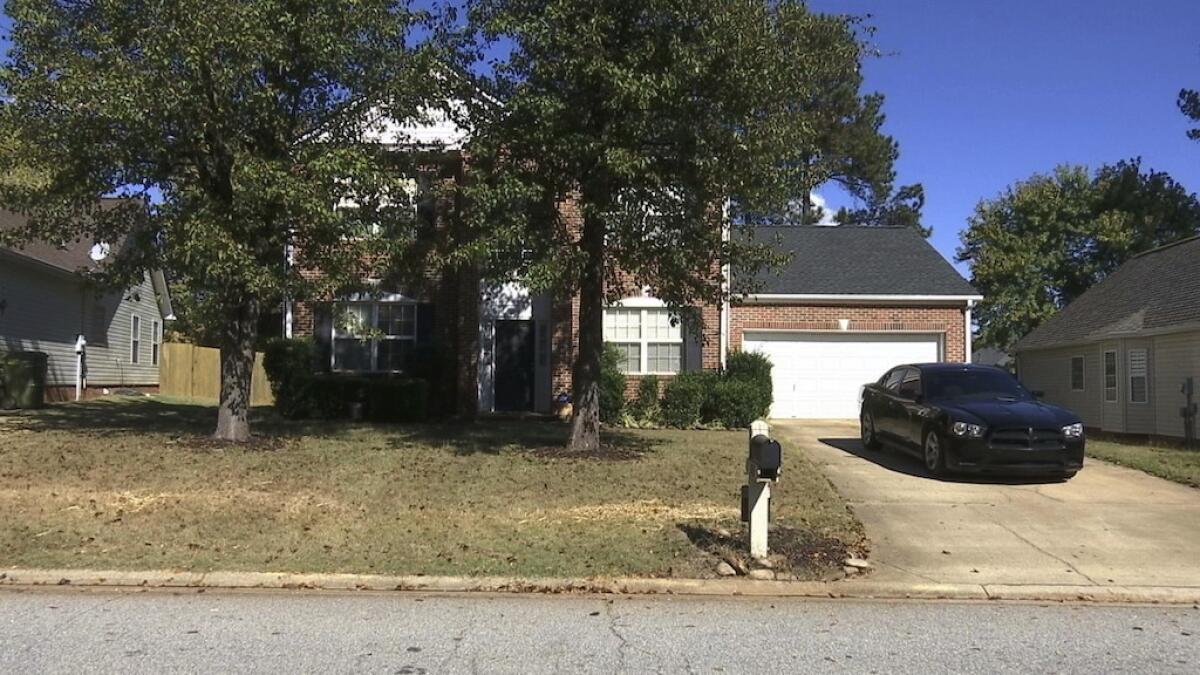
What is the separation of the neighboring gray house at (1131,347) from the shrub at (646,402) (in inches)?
395

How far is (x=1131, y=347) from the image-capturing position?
20.4 metres

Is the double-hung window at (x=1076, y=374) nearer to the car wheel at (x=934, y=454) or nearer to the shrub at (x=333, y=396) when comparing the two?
the car wheel at (x=934, y=454)

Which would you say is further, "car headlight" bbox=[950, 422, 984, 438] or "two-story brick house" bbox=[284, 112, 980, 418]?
"two-story brick house" bbox=[284, 112, 980, 418]

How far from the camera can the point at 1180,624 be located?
6605 millimetres

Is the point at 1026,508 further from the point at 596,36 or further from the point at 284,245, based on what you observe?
the point at 284,245

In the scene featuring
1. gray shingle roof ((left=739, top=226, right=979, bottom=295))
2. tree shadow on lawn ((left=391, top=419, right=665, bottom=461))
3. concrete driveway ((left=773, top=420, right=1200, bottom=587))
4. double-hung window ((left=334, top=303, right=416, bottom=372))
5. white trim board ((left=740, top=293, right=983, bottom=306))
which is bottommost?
concrete driveway ((left=773, top=420, right=1200, bottom=587))

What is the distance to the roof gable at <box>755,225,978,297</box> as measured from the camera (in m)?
20.9

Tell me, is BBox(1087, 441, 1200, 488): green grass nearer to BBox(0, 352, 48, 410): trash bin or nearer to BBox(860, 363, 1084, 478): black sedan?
BBox(860, 363, 1084, 478): black sedan

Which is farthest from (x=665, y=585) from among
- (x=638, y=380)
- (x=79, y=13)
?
(x=638, y=380)

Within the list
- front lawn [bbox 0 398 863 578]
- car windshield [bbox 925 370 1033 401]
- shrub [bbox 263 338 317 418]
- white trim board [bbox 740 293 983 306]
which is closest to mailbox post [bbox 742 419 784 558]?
front lawn [bbox 0 398 863 578]

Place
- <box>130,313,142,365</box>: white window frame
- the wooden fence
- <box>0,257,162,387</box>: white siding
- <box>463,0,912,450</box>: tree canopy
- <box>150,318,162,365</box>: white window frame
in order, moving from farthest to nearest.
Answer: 1. <box>150,318,162,365</box>: white window frame
2. the wooden fence
3. <box>130,313,142,365</box>: white window frame
4. <box>0,257,162,387</box>: white siding
5. <box>463,0,912,450</box>: tree canopy

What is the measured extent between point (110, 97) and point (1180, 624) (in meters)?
11.5

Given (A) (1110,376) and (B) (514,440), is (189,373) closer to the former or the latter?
(B) (514,440)

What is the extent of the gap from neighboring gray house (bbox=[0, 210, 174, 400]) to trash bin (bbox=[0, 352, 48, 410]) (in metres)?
1.44
